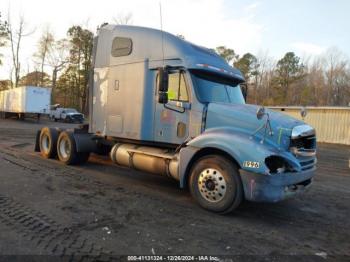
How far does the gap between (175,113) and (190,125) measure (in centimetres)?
44

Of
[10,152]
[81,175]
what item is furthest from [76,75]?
[81,175]

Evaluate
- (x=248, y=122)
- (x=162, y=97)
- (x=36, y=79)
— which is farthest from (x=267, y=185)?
(x=36, y=79)

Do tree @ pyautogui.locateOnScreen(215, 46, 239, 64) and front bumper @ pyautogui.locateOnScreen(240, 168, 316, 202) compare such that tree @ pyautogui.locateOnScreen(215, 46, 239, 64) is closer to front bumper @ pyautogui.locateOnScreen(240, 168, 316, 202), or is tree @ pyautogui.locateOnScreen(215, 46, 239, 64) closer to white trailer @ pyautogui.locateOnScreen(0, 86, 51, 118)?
white trailer @ pyautogui.locateOnScreen(0, 86, 51, 118)

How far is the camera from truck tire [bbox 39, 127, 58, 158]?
9.77 meters

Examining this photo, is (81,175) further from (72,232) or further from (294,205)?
(294,205)

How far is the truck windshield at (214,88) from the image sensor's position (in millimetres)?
6160

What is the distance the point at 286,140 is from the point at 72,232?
138 inches

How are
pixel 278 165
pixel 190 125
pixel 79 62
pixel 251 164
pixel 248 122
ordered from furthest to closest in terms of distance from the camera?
pixel 79 62 → pixel 190 125 → pixel 248 122 → pixel 278 165 → pixel 251 164

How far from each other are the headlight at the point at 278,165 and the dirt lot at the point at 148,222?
2.97 feet

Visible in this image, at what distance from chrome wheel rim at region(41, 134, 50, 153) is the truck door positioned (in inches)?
195

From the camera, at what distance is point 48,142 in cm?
1009

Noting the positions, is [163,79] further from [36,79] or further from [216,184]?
[36,79]

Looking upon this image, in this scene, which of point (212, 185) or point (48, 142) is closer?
point (212, 185)

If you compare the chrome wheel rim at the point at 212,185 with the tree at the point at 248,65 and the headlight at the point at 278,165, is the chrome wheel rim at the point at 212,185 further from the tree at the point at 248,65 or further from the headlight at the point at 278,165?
the tree at the point at 248,65
